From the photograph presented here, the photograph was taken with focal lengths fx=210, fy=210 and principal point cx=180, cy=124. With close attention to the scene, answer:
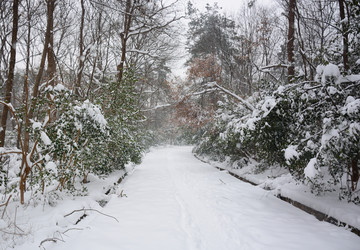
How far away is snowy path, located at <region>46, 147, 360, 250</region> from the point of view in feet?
11.4

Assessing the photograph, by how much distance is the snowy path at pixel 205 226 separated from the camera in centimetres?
347

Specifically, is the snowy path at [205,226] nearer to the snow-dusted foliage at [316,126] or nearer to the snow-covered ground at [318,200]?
the snow-covered ground at [318,200]

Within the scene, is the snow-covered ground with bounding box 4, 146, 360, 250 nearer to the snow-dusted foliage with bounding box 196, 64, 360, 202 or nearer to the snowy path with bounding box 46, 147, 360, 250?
the snowy path with bounding box 46, 147, 360, 250

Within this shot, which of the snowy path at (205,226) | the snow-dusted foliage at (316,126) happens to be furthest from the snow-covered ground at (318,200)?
the snowy path at (205,226)

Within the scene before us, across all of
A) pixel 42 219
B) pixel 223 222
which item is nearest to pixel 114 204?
pixel 42 219

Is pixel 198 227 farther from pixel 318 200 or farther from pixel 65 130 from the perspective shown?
pixel 65 130

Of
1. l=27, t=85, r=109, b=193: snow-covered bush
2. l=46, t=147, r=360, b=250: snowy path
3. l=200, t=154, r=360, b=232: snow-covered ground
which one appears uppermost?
l=27, t=85, r=109, b=193: snow-covered bush

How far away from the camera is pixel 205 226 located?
13.8 ft

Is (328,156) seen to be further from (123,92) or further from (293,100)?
(123,92)

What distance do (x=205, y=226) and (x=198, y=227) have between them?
0.15 m

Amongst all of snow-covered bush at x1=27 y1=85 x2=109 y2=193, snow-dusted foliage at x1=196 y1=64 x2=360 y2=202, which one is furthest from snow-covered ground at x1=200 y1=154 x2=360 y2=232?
snow-covered bush at x1=27 y1=85 x2=109 y2=193

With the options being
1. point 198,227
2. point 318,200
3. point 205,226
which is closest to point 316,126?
point 318,200

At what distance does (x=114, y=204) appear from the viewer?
218 inches

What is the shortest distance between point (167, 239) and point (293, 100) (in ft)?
13.2
